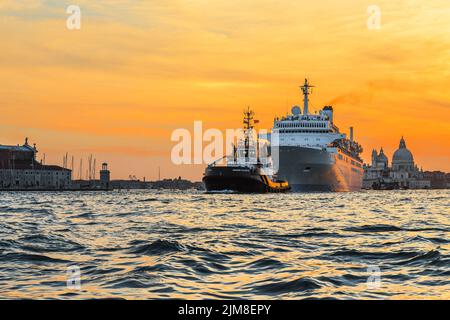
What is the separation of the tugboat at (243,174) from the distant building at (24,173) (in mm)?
109641

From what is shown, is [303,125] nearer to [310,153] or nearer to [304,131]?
[304,131]

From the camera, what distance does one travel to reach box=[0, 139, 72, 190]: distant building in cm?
18738

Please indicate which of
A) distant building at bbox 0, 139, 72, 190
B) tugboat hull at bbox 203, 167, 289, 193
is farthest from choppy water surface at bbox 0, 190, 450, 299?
distant building at bbox 0, 139, 72, 190

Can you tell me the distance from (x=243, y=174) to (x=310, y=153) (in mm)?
12961

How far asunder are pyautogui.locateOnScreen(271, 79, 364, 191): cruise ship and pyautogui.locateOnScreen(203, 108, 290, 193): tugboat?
8.62 feet

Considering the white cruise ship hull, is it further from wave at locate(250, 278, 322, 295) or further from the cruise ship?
wave at locate(250, 278, 322, 295)

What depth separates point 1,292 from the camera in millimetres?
11398

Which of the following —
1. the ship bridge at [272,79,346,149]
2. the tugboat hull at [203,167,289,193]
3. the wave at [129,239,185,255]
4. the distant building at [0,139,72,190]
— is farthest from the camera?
the distant building at [0,139,72,190]

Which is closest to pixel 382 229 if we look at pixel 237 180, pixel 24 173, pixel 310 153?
pixel 237 180

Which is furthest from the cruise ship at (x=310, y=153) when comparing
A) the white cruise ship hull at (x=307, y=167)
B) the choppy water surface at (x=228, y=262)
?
the choppy water surface at (x=228, y=262)

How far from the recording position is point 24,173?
190625 mm

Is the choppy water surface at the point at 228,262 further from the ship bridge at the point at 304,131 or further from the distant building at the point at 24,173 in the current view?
the distant building at the point at 24,173

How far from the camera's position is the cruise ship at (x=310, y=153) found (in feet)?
317

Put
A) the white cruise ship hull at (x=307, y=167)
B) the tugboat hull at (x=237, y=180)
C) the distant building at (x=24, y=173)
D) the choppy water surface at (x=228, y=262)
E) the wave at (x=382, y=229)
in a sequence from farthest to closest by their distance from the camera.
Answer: the distant building at (x=24, y=173)
the white cruise ship hull at (x=307, y=167)
the tugboat hull at (x=237, y=180)
the wave at (x=382, y=229)
the choppy water surface at (x=228, y=262)
